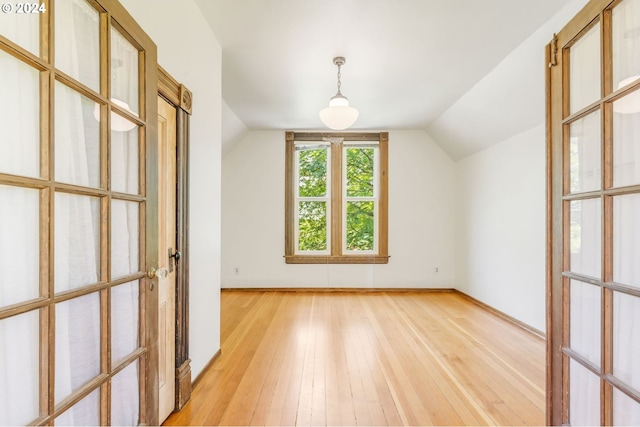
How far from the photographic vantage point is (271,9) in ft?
7.41

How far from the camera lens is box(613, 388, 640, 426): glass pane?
1.09 metres

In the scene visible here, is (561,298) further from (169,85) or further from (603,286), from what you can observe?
(169,85)

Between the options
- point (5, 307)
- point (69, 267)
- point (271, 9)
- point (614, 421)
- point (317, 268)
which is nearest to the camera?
point (5, 307)

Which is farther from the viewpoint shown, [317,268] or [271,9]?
[317,268]

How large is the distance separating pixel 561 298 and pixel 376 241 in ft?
13.5

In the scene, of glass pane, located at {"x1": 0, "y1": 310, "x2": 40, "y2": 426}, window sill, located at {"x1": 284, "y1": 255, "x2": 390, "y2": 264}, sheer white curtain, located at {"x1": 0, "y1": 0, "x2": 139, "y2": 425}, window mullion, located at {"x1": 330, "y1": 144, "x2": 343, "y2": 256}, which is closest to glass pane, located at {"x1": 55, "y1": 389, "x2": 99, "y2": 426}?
sheer white curtain, located at {"x1": 0, "y1": 0, "x2": 139, "y2": 425}

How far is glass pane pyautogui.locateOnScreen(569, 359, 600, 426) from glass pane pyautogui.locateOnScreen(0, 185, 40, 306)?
2.00 m

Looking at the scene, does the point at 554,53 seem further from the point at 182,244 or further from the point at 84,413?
the point at 84,413

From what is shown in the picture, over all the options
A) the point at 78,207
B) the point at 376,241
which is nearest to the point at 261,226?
the point at 376,241

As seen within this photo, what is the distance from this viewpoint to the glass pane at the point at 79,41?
952 millimetres

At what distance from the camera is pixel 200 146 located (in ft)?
7.86

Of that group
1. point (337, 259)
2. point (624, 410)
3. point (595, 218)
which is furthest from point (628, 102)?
point (337, 259)

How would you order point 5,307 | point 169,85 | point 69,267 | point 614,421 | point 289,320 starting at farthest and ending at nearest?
1. point 289,320
2. point 169,85
3. point 614,421
4. point 69,267
5. point 5,307

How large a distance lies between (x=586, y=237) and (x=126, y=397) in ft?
6.61
